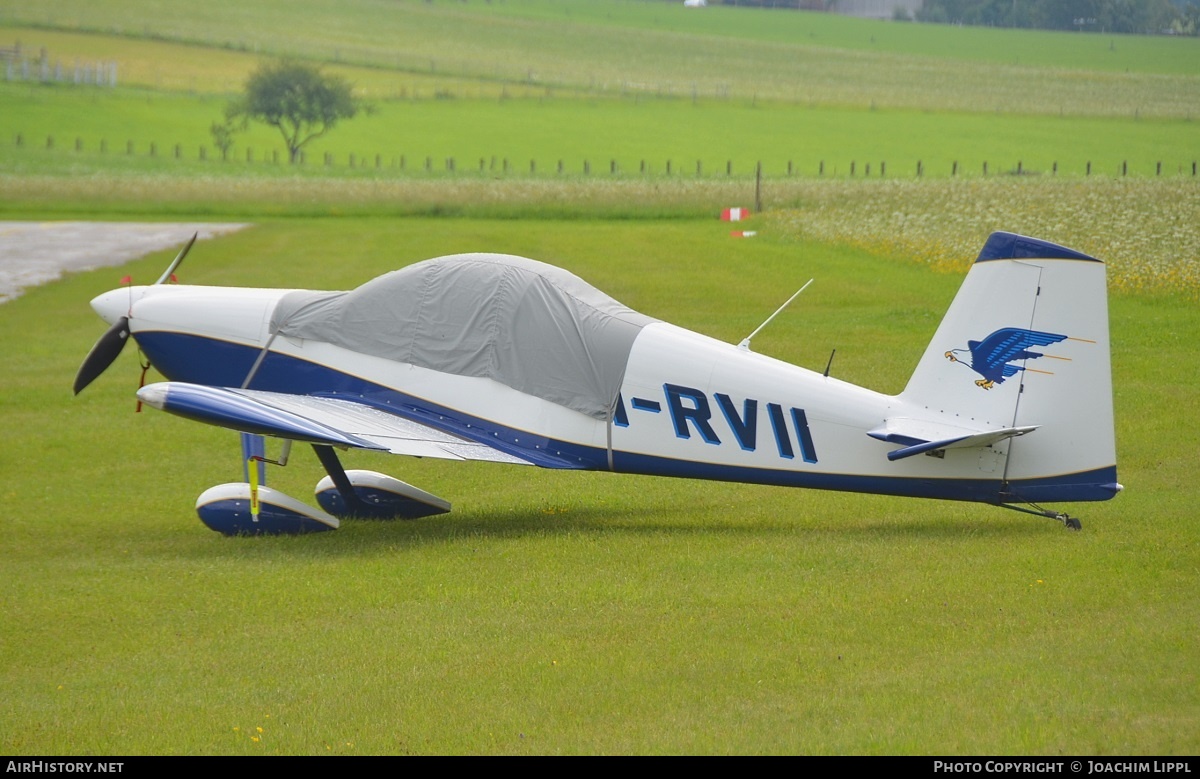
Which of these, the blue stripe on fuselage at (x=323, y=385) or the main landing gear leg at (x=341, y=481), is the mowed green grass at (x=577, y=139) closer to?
the blue stripe on fuselage at (x=323, y=385)

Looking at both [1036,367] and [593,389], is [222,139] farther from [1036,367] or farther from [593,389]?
[1036,367]

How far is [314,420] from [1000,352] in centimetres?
555

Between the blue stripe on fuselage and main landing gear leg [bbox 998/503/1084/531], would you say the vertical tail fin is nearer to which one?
main landing gear leg [bbox 998/503/1084/531]

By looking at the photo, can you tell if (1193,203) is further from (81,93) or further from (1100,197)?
(81,93)

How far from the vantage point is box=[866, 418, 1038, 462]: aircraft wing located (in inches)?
388

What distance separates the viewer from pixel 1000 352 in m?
10.0

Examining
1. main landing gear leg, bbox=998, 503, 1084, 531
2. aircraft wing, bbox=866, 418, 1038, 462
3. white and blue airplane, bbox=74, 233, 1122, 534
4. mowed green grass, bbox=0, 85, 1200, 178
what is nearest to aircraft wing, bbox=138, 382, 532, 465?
white and blue airplane, bbox=74, 233, 1122, 534

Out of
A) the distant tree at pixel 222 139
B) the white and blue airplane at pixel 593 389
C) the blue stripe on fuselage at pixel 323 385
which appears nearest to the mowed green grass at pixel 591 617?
the white and blue airplane at pixel 593 389

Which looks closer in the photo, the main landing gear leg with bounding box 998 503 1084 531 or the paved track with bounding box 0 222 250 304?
the main landing gear leg with bounding box 998 503 1084 531

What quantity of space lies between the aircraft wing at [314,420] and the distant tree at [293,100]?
2736 inches

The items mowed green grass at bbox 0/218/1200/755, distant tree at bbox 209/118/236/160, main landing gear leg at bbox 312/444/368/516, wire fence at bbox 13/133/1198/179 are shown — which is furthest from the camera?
distant tree at bbox 209/118/236/160

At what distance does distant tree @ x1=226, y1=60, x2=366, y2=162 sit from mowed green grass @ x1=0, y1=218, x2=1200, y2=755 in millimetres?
66286

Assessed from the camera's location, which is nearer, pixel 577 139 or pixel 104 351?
pixel 104 351

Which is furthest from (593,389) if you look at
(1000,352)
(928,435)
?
(1000,352)
